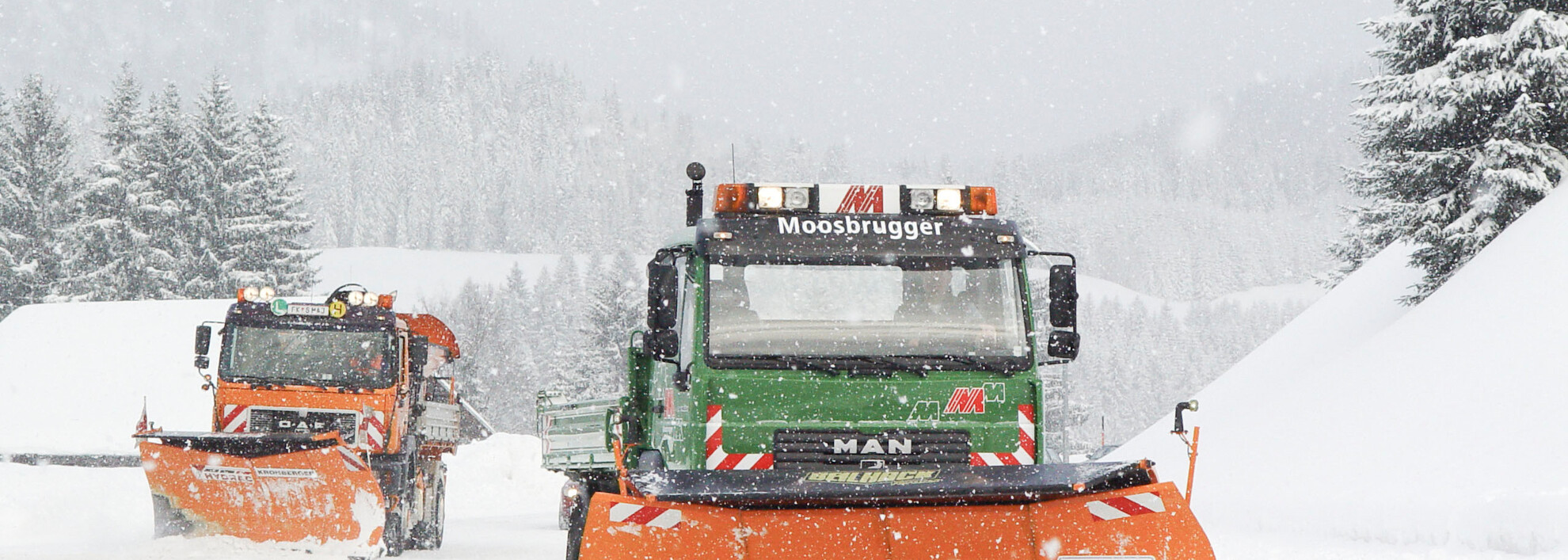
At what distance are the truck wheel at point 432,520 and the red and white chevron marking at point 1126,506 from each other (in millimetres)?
11006

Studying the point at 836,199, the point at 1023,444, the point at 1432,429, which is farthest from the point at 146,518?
the point at 1432,429

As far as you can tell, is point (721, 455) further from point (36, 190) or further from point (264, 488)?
point (36, 190)

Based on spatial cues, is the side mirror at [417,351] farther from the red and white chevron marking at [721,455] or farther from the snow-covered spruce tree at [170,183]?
the snow-covered spruce tree at [170,183]

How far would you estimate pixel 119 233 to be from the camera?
158ft

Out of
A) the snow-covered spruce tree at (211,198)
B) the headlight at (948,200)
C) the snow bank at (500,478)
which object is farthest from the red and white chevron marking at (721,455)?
the snow-covered spruce tree at (211,198)

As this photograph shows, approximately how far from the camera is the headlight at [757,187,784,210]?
25.7 ft

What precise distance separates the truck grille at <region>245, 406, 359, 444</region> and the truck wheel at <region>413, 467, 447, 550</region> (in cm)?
158

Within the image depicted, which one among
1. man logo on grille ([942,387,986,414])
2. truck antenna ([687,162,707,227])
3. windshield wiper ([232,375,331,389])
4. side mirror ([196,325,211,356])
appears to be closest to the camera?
man logo on grille ([942,387,986,414])

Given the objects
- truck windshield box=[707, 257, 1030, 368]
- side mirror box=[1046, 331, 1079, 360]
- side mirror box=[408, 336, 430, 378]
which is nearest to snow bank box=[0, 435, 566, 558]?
side mirror box=[408, 336, 430, 378]

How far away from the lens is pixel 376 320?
1409cm

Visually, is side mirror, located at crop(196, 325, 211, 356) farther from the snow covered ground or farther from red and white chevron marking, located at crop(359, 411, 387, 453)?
the snow covered ground

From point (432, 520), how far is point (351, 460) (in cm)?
350

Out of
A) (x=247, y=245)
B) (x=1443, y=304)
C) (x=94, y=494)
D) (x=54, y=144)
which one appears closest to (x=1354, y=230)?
(x=1443, y=304)

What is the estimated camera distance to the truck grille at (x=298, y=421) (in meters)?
13.8
